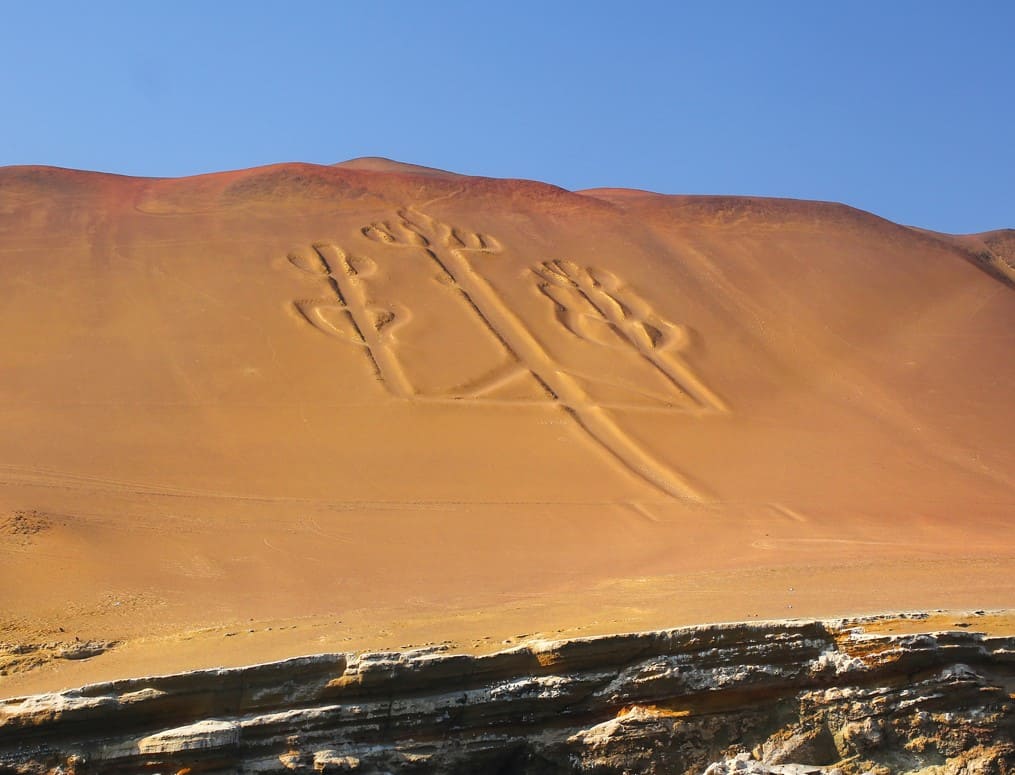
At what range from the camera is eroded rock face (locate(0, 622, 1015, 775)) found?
6.66 meters

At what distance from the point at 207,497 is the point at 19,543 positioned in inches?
112

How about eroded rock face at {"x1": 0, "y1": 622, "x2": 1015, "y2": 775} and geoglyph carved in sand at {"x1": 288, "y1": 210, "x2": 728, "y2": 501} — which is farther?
geoglyph carved in sand at {"x1": 288, "y1": 210, "x2": 728, "y2": 501}

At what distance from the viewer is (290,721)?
21.6 feet

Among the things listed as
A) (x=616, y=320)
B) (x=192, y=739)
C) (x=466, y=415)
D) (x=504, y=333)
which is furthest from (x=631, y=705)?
(x=616, y=320)

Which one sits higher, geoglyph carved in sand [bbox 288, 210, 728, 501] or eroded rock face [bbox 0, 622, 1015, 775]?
geoglyph carved in sand [bbox 288, 210, 728, 501]

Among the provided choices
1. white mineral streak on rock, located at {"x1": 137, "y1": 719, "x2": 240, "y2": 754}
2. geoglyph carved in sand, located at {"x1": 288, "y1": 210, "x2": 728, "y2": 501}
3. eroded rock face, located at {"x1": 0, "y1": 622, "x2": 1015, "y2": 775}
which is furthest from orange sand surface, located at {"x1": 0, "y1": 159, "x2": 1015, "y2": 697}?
white mineral streak on rock, located at {"x1": 137, "y1": 719, "x2": 240, "y2": 754}

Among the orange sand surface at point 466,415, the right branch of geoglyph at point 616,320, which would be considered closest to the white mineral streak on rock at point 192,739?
the orange sand surface at point 466,415

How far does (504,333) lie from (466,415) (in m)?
3.53

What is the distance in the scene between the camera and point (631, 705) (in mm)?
7031

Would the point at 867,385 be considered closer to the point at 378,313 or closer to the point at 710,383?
the point at 710,383

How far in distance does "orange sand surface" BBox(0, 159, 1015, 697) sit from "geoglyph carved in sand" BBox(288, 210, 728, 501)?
0.08 metres

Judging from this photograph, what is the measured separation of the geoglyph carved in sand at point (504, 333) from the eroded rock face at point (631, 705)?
8.43 metres

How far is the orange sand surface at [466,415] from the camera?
10.2m

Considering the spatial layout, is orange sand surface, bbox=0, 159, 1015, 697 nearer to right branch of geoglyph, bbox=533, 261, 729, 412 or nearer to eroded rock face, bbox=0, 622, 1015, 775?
right branch of geoglyph, bbox=533, 261, 729, 412
